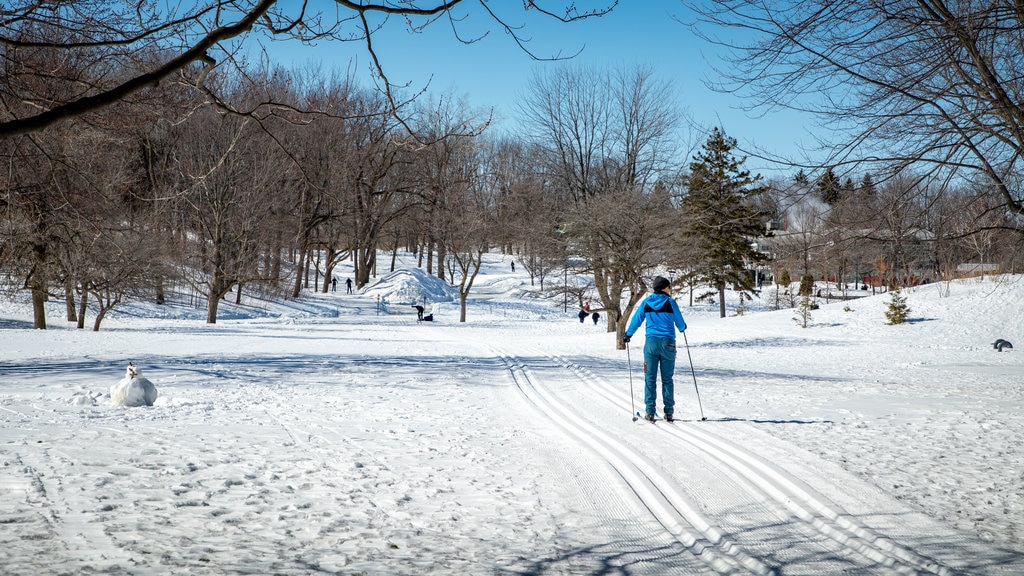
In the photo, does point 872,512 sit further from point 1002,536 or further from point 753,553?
point 753,553

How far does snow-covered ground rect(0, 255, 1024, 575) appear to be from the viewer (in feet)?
12.4

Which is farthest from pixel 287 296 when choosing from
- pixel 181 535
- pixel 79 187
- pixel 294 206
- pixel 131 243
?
pixel 181 535

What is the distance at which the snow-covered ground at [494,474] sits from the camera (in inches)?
149

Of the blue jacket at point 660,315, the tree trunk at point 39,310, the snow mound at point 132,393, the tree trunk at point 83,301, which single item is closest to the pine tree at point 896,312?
the blue jacket at point 660,315

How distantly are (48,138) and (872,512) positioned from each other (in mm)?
11627

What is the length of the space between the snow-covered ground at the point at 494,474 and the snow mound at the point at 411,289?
119 ft

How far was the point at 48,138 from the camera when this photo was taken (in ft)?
33.0

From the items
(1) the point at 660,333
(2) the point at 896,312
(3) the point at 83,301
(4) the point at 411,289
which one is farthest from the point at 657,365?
(4) the point at 411,289

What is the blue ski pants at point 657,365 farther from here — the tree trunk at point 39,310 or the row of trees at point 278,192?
the tree trunk at point 39,310

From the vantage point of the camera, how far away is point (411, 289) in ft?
167

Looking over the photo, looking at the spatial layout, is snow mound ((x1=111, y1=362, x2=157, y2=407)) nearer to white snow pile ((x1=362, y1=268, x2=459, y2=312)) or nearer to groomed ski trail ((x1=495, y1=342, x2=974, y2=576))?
groomed ski trail ((x1=495, y1=342, x2=974, y2=576))

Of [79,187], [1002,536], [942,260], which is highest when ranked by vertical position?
[79,187]

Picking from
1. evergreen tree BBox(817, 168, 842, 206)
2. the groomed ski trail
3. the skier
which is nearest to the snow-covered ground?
the groomed ski trail

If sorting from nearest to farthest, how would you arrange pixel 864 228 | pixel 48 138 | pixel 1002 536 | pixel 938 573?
pixel 938 573
pixel 1002 536
pixel 864 228
pixel 48 138
